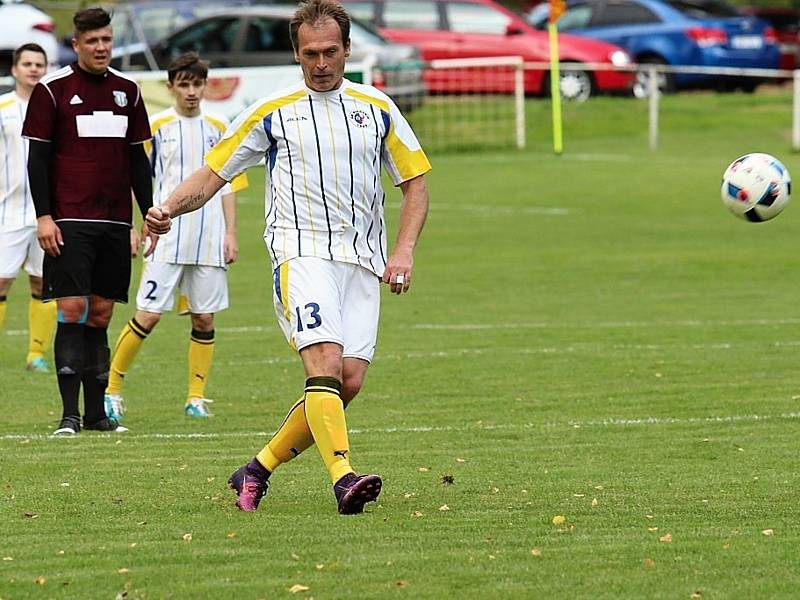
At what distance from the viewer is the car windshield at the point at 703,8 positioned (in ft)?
120

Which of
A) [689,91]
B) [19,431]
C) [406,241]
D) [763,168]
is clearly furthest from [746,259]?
[689,91]

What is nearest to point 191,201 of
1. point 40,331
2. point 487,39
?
point 40,331

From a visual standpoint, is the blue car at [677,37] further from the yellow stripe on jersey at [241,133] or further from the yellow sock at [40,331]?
the yellow stripe on jersey at [241,133]

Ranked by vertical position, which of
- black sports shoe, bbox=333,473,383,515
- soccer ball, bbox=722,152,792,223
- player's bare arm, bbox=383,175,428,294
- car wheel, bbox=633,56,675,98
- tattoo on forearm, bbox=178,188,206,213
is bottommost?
car wheel, bbox=633,56,675,98

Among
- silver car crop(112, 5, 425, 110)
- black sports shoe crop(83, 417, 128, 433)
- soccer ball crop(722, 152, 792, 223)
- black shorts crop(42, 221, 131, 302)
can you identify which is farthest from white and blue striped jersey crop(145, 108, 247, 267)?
silver car crop(112, 5, 425, 110)

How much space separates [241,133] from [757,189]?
10.9 ft

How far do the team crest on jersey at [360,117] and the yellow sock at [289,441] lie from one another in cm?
116

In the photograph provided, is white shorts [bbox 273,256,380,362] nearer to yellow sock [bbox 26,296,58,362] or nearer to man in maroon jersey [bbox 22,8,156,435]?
man in maroon jersey [bbox 22,8,156,435]

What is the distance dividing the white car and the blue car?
1068 centimetres

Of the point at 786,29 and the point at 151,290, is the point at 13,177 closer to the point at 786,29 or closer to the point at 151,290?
the point at 151,290

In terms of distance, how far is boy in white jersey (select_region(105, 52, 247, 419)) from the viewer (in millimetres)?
10719

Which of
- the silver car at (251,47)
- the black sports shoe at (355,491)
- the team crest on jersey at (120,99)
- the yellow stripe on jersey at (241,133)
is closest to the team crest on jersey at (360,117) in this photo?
the yellow stripe on jersey at (241,133)

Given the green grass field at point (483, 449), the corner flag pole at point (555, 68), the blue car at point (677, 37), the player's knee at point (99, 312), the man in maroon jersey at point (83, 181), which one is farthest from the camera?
the blue car at point (677, 37)

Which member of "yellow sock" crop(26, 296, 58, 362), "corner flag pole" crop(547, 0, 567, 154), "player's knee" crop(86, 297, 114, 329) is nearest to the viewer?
"player's knee" crop(86, 297, 114, 329)
